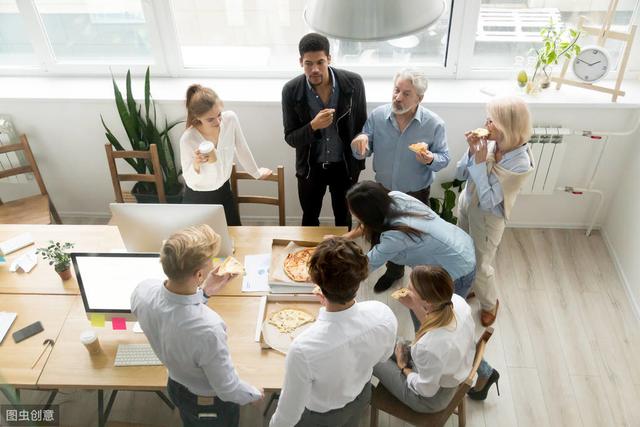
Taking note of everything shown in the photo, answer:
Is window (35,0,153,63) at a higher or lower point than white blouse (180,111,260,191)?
higher

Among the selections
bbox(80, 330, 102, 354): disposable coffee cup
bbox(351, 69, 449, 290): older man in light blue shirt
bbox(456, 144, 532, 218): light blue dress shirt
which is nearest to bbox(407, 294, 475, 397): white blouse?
bbox(456, 144, 532, 218): light blue dress shirt

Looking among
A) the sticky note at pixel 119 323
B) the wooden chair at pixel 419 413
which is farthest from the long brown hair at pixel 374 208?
the sticky note at pixel 119 323

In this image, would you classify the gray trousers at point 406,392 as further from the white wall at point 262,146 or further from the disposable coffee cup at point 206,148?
the white wall at point 262,146

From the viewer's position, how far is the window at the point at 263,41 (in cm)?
402

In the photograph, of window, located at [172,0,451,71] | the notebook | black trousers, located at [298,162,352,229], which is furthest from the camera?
window, located at [172,0,451,71]

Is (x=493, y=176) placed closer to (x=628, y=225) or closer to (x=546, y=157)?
(x=546, y=157)

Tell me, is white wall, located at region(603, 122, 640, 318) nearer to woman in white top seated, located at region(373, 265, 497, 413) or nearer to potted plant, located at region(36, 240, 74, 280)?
woman in white top seated, located at region(373, 265, 497, 413)

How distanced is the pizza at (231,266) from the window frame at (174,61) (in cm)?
199

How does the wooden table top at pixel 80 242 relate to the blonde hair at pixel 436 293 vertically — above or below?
below

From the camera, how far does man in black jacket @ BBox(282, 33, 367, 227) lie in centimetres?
308

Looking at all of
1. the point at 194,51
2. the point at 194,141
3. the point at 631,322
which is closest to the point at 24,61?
the point at 194,51

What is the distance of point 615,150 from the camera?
4027 millimetres

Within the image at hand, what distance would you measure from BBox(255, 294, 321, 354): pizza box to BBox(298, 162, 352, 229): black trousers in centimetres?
114

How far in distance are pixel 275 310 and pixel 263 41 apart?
2.44 meters
